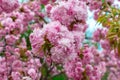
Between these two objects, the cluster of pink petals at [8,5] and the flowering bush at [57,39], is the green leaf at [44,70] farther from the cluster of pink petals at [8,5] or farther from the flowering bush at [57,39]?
the cluster of pink petals at [8,5]

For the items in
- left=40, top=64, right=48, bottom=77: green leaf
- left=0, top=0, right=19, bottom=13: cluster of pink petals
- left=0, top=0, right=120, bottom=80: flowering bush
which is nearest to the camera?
left=0, top=0, right=120, bottom=80: flowering bush

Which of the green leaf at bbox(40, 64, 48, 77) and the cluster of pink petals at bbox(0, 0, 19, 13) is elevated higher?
the cluster of pink petals at bbox(0, 0, 19, 13)

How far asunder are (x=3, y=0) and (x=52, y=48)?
1.18 metres

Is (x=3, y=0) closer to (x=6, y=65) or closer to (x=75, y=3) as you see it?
(x=6, y=65)

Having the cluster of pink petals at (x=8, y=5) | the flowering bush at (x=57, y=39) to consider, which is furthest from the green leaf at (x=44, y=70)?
the cluster of pink petals at (x=8, y=5)

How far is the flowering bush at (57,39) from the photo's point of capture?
249cm

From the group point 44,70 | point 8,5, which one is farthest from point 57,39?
point 44,70

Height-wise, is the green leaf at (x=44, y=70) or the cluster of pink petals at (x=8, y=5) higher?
the cluster of pink petals at (x=8, y=5)

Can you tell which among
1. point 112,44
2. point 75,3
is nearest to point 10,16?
point 75,3

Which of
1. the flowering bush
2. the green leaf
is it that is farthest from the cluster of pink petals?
the green leaf

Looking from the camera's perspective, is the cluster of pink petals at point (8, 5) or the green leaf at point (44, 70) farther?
the green leaf at point (44, 70)

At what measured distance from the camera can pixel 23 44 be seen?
4094mm

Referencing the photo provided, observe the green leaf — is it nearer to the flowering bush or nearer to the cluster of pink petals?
the flowering bush

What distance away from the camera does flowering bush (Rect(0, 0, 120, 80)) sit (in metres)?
2.49
